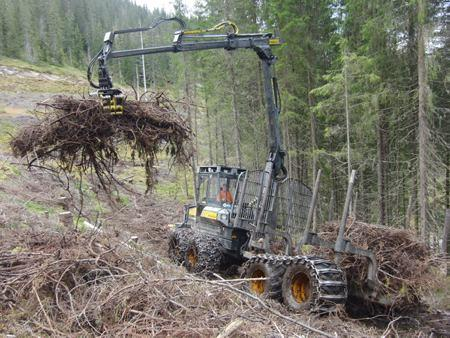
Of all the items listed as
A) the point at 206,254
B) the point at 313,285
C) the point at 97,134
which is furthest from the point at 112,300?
the point at 206,254

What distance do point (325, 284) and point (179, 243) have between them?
490 cm

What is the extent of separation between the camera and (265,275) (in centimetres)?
755

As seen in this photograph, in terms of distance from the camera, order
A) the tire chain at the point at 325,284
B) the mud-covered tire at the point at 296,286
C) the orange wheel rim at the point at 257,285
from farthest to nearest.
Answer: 1. the orange wheel rim at the point at 257,285
2. the mud-covered tire at the point at 296,286
3. the tire chain at the point at 325,284

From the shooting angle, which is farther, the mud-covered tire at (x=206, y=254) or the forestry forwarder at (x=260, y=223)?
the mud-covered tire at (x=206, y=254)

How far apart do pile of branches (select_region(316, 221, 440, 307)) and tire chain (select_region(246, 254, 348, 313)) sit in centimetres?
78

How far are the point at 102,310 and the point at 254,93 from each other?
16209 mm

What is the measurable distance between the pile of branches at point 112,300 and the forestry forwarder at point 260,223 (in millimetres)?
665

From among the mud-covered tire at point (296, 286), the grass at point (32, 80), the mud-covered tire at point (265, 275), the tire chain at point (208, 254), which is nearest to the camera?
the mud-covered tire at point (296, 286)

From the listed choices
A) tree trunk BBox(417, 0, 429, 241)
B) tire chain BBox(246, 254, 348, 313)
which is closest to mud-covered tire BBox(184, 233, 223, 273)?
tire chain BBox(246, 254, 348, 313)

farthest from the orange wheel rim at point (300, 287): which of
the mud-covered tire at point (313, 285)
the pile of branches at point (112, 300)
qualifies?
the pile of branches at point (112, 300)

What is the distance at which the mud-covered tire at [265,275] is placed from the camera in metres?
7.28

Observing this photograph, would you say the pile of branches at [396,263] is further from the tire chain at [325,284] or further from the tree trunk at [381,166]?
the tree trunk at [381,166]

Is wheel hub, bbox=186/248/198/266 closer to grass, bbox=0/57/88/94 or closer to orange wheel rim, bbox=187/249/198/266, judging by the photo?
orange wheel rim, bbox=187/249/198/266

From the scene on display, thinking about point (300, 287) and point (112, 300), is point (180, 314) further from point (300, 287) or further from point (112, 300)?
point (300, 287)
